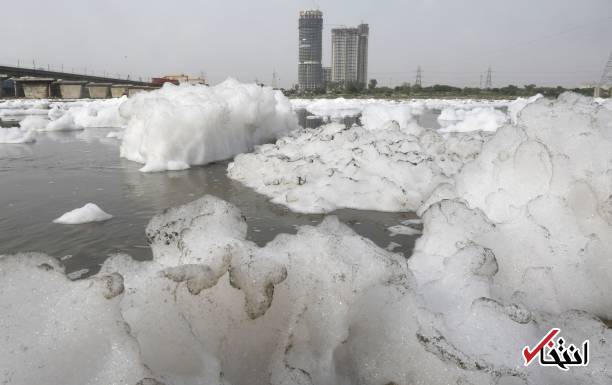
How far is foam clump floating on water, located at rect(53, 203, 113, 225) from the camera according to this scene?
131 inches

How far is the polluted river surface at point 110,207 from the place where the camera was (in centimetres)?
291

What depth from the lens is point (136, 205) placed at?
12.9ft

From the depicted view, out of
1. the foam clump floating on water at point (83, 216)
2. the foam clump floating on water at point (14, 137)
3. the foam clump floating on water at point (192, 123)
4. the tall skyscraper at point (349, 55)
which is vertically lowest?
the foam clump floating on water at point (83, 216)

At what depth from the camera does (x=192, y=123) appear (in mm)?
6277

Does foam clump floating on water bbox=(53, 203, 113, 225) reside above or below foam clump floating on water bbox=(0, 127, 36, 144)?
below

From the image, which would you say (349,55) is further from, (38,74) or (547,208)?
Answer: (547,208)

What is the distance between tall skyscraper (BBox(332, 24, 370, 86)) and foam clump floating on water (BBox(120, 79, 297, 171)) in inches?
5005

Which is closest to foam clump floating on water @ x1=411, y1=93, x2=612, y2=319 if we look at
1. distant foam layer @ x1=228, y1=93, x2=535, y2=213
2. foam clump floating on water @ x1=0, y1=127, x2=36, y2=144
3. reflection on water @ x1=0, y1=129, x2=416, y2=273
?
reflection on water @ x1=0, y1=129, x2=416, y2=273

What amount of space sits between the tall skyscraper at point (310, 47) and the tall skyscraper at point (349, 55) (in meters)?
5.68

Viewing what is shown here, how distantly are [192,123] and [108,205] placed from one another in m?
2.62

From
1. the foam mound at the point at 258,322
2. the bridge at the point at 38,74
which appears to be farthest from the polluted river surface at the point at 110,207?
the bridge at the point at 38,74

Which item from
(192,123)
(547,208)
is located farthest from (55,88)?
(547,208)

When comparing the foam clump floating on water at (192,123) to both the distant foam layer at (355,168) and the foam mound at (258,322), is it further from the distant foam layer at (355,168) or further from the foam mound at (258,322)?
the foam mound at (258,322)

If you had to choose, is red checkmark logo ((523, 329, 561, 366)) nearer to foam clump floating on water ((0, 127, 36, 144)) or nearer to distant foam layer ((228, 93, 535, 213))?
distant foam layer ((228, 93, 535, 213))
